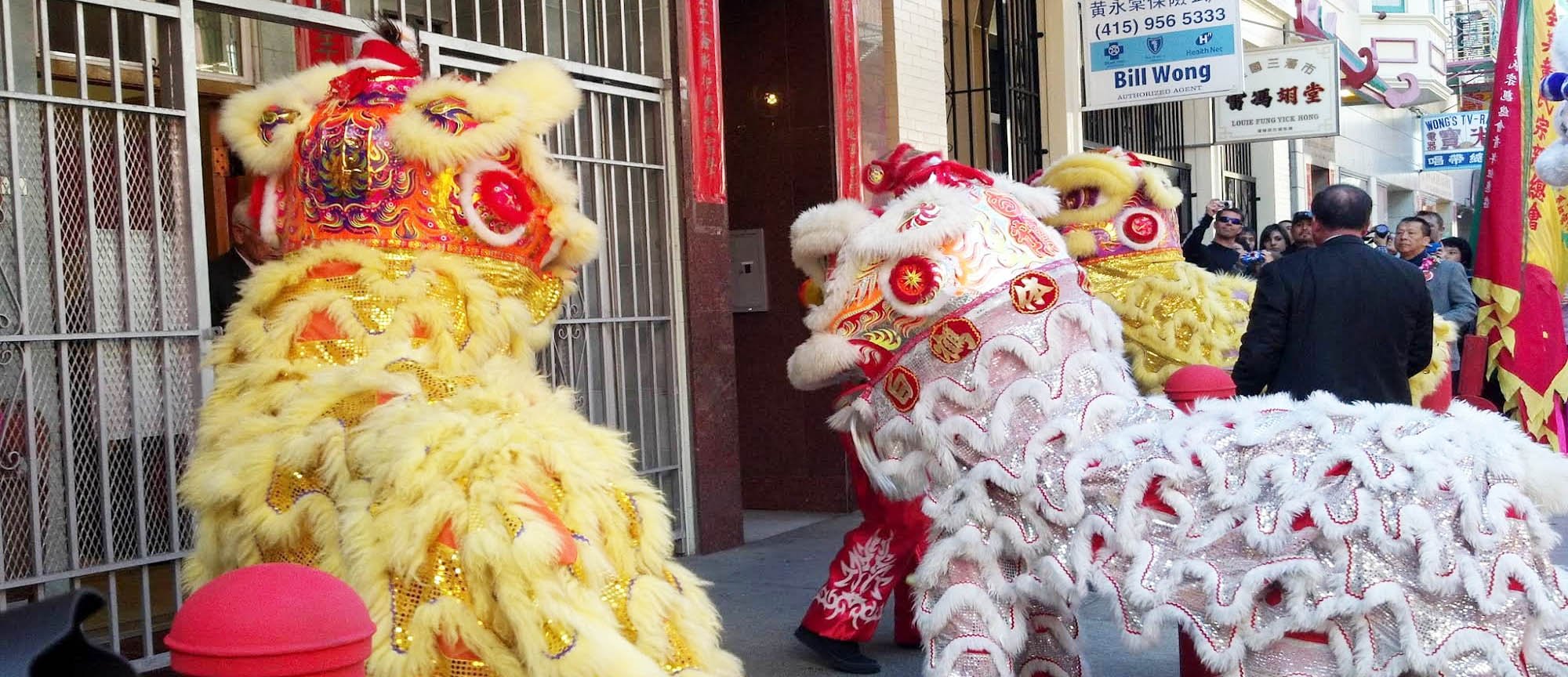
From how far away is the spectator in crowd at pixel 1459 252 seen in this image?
30.4 ft

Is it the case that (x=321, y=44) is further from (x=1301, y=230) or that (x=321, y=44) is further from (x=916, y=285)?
(x=1301, y=230)

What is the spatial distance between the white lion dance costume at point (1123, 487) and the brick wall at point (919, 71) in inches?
170

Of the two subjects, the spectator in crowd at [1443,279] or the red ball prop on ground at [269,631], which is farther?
the spectator in crowd at [1443,279]

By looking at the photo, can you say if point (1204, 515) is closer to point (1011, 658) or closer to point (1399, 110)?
point (1011, 658)

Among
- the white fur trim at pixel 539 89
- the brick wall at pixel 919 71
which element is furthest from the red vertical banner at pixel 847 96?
the white fur trim at pixel 539 89

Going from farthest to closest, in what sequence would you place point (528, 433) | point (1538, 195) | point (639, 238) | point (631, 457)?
1. point (1538, 195)
2. point (639, 238)
3. point (631, 457)
4. point (528, 433)

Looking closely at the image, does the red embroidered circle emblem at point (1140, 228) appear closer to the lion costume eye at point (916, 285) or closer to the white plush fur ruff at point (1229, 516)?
the white plush fur ruff at point (1229, 516)

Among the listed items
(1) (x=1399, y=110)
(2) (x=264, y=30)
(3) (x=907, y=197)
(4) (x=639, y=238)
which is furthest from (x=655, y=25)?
(1) (x=1399, y=110)

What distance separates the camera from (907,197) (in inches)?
155

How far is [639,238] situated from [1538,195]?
4840mm

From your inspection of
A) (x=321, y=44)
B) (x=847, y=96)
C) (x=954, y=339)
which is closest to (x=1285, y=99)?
(x=847, y=96)

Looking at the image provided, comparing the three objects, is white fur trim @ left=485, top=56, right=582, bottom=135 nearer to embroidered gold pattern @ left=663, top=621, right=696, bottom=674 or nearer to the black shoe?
embroidered gold pattern @ left=663, top=621, right=696, bottom=674

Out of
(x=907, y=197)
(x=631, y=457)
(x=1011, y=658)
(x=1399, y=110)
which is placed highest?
(x=1399, y=110)

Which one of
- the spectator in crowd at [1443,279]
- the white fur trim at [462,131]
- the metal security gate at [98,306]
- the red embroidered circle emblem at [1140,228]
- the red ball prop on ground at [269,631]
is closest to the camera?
the red ball prop on ground at [269,631]
